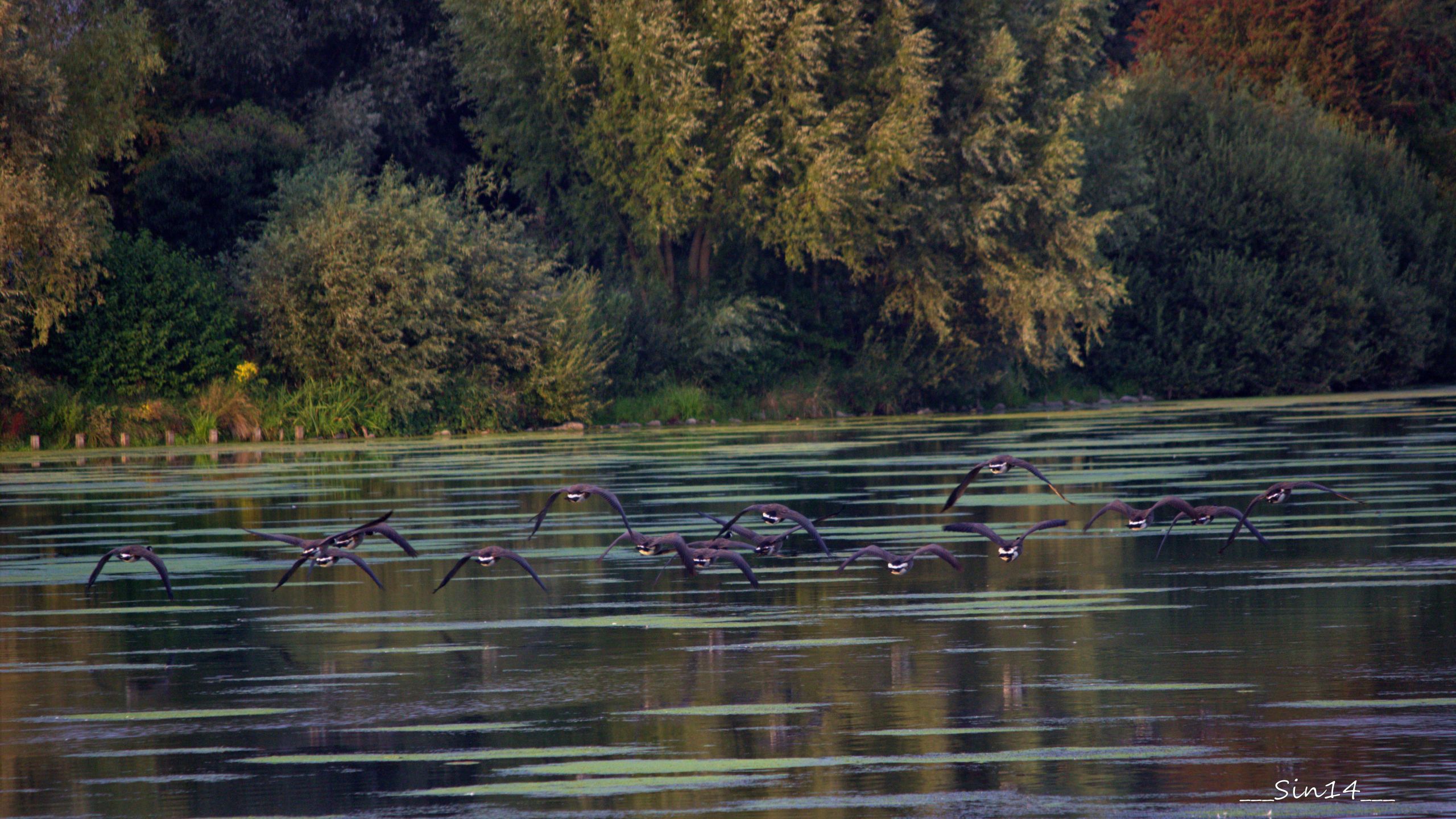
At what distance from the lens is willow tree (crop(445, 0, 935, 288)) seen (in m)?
41.5

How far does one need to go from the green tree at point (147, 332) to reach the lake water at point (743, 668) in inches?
677

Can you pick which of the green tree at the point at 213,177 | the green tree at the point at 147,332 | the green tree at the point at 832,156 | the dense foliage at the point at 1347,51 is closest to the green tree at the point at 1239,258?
the green tree at the point at 832,156

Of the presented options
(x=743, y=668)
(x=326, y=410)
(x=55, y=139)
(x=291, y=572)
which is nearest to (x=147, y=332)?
(x=326, y=410)

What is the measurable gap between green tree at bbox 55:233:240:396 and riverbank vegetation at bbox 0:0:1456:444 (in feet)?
0.22

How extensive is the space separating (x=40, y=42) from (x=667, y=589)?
88.3 ft

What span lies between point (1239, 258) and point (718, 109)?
15.2 metres

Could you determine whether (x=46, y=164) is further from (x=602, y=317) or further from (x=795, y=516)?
(x=795, y=516)

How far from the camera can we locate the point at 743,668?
28.3 ft

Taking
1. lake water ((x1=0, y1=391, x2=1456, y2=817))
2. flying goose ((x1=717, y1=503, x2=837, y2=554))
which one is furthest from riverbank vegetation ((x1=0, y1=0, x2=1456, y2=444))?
flying goose ((x1=717, y1=503, x2=837, y2=554))

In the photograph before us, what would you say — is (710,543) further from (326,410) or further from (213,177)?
(213,177)

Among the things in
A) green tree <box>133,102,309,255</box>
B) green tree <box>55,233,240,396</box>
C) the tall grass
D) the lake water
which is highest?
green tree <box>133,102,309,255</box>

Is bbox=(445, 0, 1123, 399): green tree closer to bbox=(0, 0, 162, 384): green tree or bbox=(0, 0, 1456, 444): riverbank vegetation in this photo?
bbox=(0, 0, 1456, 444): riverbank vegetation

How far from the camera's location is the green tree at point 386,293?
120 feet

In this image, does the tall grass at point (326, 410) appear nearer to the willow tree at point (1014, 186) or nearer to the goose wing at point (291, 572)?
the willow tree at point (1014, 186)
